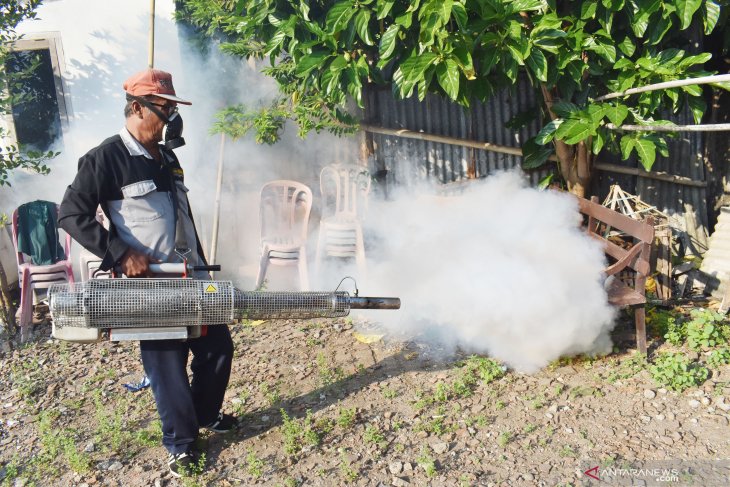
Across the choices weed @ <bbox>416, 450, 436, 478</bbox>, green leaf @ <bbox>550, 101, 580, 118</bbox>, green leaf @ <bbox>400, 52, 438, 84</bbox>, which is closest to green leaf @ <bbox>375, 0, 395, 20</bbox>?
green leaf @ <bbox>400, 52, 438, 84</bbox>

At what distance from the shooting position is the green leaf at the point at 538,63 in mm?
4555

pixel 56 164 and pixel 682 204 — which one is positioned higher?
pixel 56 164

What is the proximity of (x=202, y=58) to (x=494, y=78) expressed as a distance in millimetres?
3934

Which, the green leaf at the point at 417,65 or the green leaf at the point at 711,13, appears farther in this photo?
the green leaf at the point at 417,65

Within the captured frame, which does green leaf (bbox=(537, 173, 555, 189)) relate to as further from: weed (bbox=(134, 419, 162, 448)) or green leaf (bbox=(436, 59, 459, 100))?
weed (bbox=(134, 419, 162, 448))

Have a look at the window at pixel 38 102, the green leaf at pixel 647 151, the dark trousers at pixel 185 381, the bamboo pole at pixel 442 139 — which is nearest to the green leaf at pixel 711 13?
the green leaf at pixel 647 151

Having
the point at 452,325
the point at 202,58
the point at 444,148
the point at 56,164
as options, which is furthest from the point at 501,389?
the point at 56,164

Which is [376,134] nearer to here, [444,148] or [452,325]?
[444,148]

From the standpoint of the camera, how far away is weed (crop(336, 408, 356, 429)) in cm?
403

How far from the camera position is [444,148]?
22.6 ft

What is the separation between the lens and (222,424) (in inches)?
159

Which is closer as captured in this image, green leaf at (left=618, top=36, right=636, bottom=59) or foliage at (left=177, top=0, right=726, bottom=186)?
foliage at (left=177, top=0, right=726, bottom=186)
